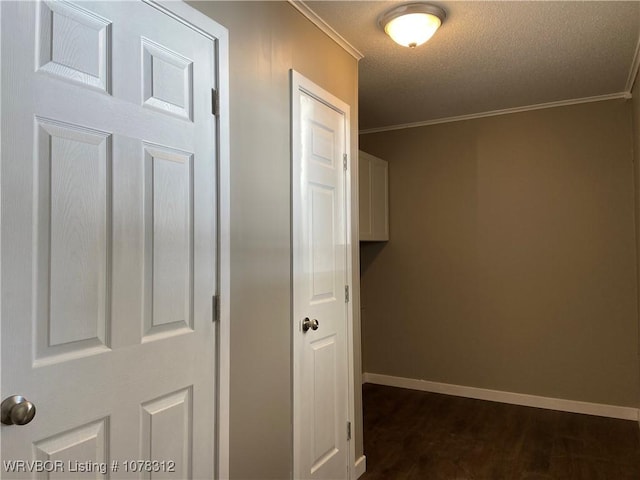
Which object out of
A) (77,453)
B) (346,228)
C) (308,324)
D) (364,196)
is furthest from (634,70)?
(77,453)

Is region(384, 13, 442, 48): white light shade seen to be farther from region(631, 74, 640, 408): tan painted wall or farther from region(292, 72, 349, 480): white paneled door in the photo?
region(631, 74, 640, 408): tan painted wall

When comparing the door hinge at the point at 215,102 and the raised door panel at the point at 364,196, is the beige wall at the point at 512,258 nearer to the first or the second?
the raised door panel at the point at 364,196

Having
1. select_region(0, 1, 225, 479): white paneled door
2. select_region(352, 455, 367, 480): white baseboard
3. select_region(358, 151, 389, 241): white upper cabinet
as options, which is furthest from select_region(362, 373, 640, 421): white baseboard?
select_region(0, 1, 225, 479): white paneled door

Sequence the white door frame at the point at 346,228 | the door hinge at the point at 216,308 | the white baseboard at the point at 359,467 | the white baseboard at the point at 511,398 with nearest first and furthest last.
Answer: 1. the door hinge at the point at 216,308
2. the white door frame at the point at 346,228
3. the white baseboard at the point at 359,467
4. the white baseboard at the point at 511,398

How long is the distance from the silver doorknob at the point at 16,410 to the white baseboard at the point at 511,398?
370cm

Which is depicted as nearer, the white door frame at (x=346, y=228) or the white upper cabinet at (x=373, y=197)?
the white door frame at (x=346, y=228)

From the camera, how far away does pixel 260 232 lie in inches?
75.0

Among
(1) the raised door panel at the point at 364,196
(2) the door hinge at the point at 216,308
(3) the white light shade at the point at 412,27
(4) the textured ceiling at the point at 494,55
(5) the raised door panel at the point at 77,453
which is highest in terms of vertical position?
(4) the textured ceiling at the point at 494,55

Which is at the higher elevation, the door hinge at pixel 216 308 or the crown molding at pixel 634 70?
the crown molding at pixel 634 70

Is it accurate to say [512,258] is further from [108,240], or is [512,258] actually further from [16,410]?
[16,410]

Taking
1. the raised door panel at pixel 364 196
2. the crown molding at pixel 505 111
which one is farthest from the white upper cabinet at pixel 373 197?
the crown molding at pixel 505 111

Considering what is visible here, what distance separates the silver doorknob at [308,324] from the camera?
7.18 feet

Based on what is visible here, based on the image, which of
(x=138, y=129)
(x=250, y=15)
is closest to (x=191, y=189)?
(x=138, y=129)

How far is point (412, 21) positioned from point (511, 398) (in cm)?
320
